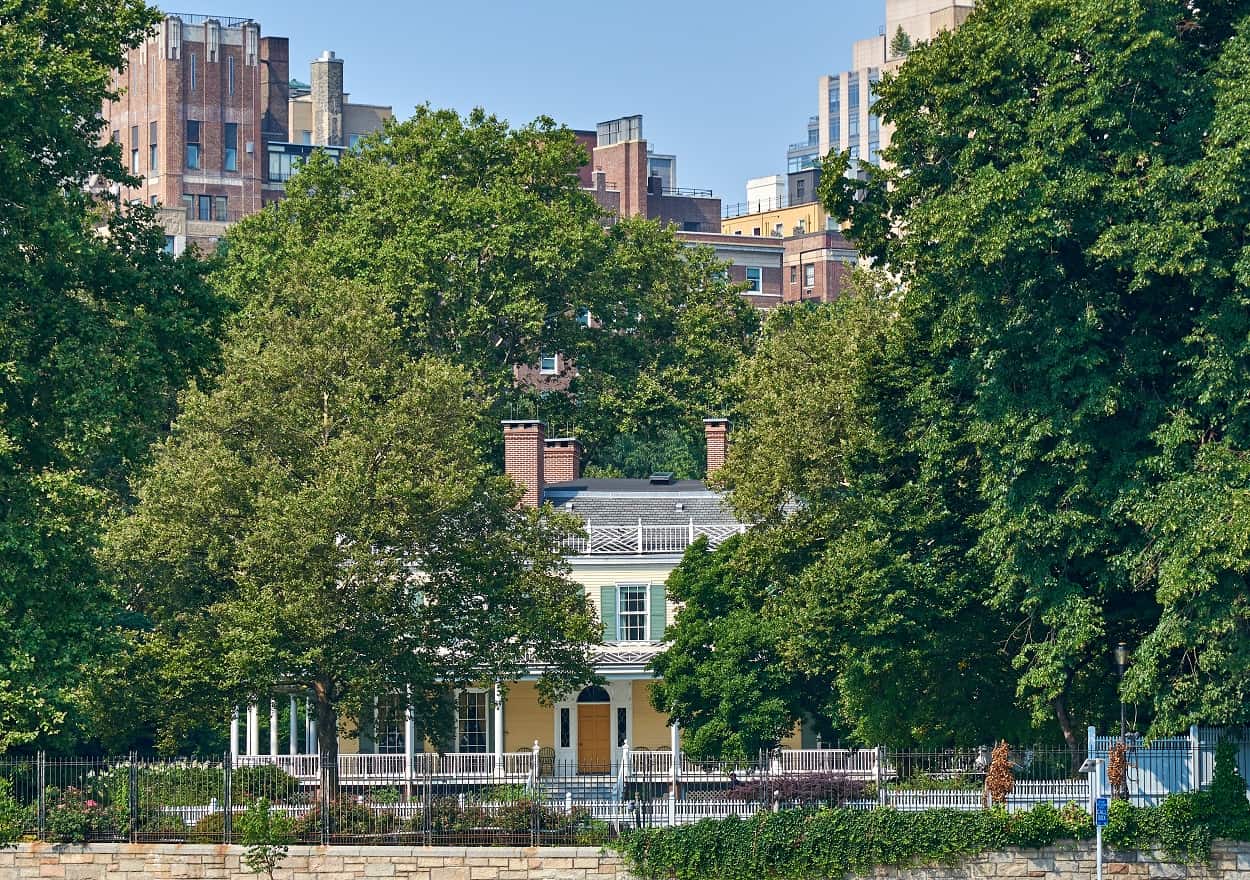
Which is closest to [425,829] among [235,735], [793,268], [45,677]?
[45,677]

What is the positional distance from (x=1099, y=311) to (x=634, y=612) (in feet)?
65.8

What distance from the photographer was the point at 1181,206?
39000 millimetres

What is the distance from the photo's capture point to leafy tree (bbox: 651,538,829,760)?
51.4 meters

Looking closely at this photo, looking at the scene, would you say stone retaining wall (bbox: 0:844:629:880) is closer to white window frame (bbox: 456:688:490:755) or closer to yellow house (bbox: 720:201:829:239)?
white window frame (bbox: 456:688:490:755)

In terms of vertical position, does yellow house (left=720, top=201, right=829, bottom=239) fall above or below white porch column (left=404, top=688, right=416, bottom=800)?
above

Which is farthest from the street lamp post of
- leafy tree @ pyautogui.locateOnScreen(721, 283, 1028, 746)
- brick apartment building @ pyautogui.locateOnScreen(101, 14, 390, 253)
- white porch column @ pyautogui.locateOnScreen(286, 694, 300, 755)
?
brick apartment building @ pyautogui.locateOnScreen(101, 14, 390, 253)

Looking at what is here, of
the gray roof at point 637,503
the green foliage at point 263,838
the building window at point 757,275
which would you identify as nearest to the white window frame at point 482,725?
the gray roof at point 637,503

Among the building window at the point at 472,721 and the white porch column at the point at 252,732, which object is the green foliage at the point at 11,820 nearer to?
the white porch column at the point at 252,732

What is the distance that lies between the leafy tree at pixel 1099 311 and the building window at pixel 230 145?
97.3 meters

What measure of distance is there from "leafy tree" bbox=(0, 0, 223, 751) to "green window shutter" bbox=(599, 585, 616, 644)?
18.8m

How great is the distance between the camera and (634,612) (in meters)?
58.1

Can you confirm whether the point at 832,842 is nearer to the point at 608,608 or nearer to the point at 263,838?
the point at 263,838

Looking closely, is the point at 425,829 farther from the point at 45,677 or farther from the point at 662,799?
the point at 45,677

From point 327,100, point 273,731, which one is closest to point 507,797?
point 273,731
